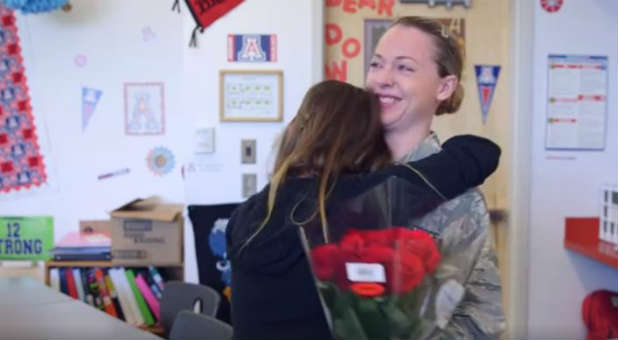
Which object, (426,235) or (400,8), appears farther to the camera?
(400,8)

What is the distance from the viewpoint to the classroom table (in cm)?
178

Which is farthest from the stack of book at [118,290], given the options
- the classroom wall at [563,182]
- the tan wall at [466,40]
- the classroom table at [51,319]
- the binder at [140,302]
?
the classroom wall at [563,182]

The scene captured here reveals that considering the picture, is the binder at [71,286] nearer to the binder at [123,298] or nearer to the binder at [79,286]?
the binder at [79,286]

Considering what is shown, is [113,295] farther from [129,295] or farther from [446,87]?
[446,87]

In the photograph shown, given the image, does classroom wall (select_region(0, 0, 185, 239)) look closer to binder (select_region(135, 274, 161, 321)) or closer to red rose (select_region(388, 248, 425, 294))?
binder (select_region(135, 274, 161, 321))

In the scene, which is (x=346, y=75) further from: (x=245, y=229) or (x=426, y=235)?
(x=426, y=235)

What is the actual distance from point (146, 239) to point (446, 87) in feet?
6.32

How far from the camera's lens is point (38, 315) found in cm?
201

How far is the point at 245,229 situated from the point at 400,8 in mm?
2015

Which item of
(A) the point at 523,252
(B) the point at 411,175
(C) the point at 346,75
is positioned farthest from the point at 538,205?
(B) the point at 411,175

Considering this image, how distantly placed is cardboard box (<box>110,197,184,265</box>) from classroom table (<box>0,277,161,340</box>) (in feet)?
1.27

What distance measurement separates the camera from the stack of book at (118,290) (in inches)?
107

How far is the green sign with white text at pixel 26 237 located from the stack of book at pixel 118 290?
1.45 ft

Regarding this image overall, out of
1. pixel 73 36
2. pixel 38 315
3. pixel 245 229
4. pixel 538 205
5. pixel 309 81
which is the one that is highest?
pixel 73 36
